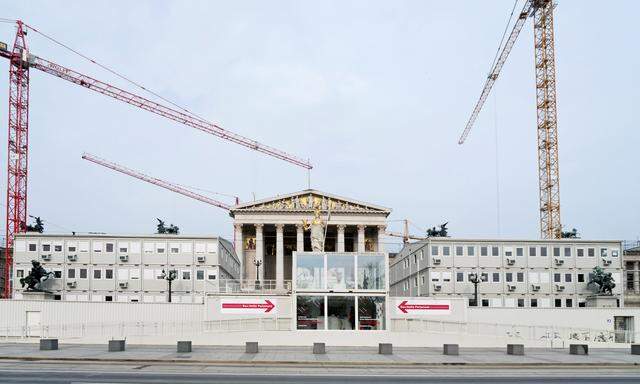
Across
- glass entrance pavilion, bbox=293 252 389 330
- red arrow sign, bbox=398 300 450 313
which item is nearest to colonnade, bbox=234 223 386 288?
red arrow sign, bbox=398 300 450 313

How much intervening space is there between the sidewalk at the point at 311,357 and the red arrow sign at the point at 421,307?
14.4 m

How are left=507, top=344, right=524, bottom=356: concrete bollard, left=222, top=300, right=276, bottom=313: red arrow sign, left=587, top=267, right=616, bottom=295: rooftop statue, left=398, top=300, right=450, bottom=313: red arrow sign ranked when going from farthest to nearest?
left=587, top=267, right=616, bottom=295: rooftop statue < left=398, top=300, right=450, bottom=313: red arrow sign < left=222, top=300, right=276, bottom=313: red arrow sign < left=507, top=344, right=524, bottom=356: concrete bollard

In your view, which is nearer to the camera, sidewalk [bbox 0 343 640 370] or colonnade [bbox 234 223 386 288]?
sidewalk [bbox 0 343 640 370]

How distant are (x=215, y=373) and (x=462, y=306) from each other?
119 feet

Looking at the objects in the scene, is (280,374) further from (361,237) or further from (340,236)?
(361,237)

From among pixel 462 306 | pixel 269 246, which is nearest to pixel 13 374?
pixel 462 306

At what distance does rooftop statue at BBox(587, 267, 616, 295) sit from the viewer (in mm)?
83500

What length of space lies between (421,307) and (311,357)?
24.3 meters

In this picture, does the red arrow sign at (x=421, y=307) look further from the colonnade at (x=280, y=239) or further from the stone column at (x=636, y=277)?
the stone column at (x=636, y=277)

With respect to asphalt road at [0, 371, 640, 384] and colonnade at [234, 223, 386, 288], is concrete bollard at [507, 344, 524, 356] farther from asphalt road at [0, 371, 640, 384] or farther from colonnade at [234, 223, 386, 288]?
colonnade at [234, 223, 386, 288]

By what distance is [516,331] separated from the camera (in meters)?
63.3

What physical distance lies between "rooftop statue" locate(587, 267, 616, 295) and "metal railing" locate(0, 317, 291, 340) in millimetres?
44572

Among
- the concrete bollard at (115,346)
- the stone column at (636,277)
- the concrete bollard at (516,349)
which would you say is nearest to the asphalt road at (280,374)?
the concrete bollard at (516,349)

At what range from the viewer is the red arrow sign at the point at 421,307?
199ft
